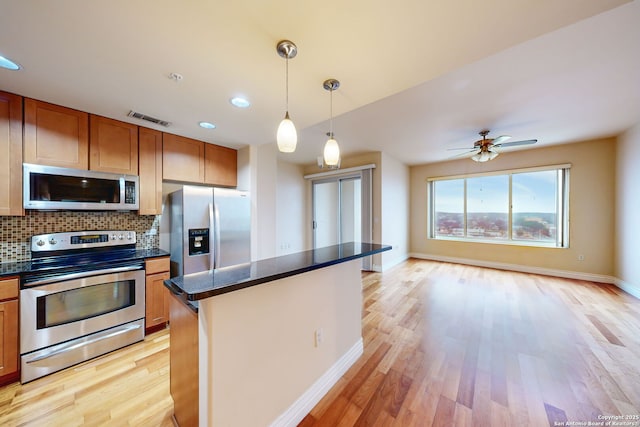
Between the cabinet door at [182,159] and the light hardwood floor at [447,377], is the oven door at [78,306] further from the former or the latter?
the cabinet door at [182,159]

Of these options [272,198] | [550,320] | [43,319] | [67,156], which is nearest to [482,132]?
[550,320]

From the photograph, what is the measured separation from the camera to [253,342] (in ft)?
3.92

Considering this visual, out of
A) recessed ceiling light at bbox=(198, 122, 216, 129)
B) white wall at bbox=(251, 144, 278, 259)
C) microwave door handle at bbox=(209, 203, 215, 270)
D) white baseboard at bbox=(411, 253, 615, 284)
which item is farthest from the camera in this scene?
white baseboard at bbox=(411, 253, 615, 284)

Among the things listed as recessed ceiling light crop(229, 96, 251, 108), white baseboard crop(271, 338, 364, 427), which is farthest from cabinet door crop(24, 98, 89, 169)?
white baseboard crop(271, 338, 364, 427)

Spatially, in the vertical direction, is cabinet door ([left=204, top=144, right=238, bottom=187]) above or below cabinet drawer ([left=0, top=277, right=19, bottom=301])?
above

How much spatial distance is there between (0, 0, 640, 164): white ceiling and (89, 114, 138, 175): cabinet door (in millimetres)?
184

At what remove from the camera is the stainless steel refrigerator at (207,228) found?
2.58 metres

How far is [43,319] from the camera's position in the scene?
1802 mm

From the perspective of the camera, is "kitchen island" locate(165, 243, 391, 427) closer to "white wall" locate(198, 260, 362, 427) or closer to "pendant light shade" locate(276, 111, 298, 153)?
"white wall" locate(198, 260, 362, 427)

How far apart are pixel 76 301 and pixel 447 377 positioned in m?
3.23

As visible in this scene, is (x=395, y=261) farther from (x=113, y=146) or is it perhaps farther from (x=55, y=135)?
(x=55, y=135)

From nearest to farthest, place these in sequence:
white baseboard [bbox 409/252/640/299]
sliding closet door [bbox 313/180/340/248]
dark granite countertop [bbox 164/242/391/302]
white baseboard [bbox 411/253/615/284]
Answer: dark granite countertop [bbox 164/242/391/302] → white baseboard [bbox 409/252/640/299] → white baseboard [bbox 411/253/615/284] → sliding closet door [bbox 313/180/340/248]

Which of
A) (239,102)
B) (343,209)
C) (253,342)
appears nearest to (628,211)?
(343,209)

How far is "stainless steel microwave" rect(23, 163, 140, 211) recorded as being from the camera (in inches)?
76.9
